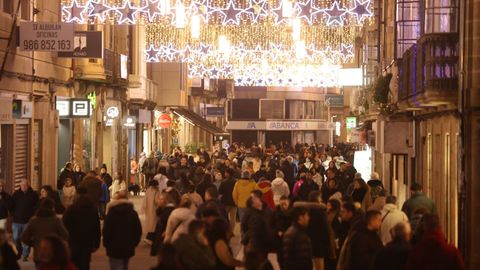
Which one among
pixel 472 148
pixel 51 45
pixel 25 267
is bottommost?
pixel 25 267

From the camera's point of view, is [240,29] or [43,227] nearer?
[43,227]

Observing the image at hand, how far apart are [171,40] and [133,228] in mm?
29833

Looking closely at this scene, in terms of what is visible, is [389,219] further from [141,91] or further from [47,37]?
[141,91]

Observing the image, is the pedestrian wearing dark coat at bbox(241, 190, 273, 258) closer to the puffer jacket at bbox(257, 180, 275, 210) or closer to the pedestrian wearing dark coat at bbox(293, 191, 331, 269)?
the pedestrian wearing dark coat at bbox(293, 191, 331, 269)

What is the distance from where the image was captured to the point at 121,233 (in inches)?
657

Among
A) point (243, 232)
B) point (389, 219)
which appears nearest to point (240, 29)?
point (243, 232)

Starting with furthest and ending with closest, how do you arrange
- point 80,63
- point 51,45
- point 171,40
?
1. point 171,40
2. point 80,63
3. point 51,45

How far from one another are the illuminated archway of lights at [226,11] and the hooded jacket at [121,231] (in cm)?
1441

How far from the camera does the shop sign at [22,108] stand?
93.7ft

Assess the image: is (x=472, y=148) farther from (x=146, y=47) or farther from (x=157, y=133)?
(x=157, y=133)

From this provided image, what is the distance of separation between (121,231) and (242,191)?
9084 millimetres

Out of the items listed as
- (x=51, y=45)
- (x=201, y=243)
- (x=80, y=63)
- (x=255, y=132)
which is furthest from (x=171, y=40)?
(x=255, y=132)

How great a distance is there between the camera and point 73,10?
32875 millimetres

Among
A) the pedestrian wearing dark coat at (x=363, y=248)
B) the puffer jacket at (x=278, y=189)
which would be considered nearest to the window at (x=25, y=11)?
the puffer jacket at (x=278, y=189)
